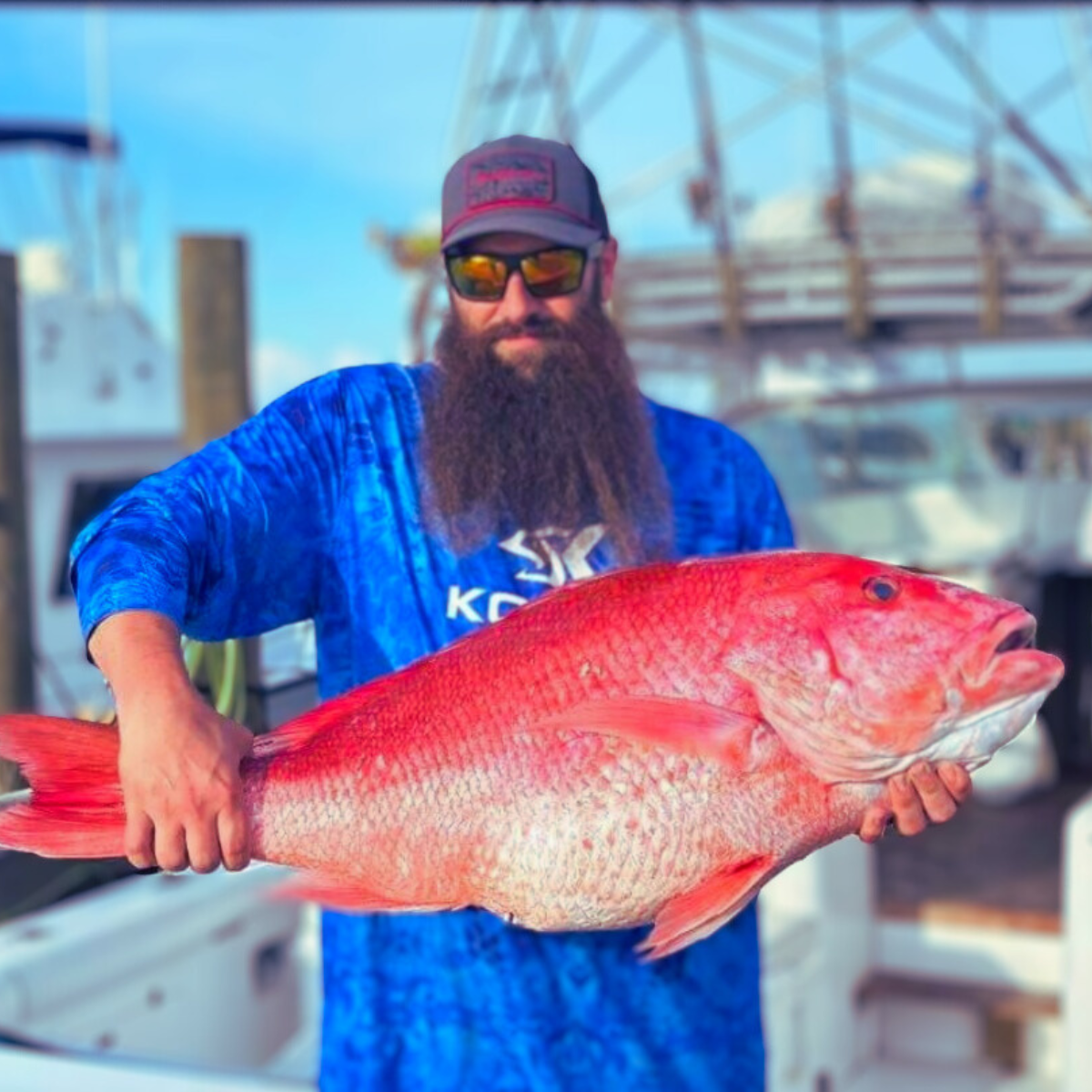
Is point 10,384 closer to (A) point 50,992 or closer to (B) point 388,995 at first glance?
(A) point 50,992

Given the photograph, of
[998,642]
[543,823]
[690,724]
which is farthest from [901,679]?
[543,823]

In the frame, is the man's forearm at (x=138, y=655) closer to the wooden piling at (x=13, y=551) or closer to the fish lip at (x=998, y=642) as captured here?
the fish lip at (x=998, y=642)

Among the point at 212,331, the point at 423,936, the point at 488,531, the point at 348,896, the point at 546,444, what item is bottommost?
the point at 423,936

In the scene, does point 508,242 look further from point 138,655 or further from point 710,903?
point 710,903

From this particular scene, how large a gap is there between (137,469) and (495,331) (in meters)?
9.59

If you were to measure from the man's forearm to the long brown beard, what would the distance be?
0.52 meters

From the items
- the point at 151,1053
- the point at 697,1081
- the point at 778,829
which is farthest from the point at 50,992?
the point at 778,829

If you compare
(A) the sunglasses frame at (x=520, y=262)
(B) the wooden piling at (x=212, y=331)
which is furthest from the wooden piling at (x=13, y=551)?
(A) the sunglasses frame at (x=520, y=262)

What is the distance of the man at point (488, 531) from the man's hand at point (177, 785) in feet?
0.95

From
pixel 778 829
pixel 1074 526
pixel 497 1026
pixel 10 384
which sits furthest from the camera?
pixel 1074 526

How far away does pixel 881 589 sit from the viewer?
154 centimetres

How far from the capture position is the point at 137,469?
11.0 m

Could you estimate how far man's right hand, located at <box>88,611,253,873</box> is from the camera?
1326 millimetres

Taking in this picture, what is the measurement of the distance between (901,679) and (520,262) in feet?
2.80
